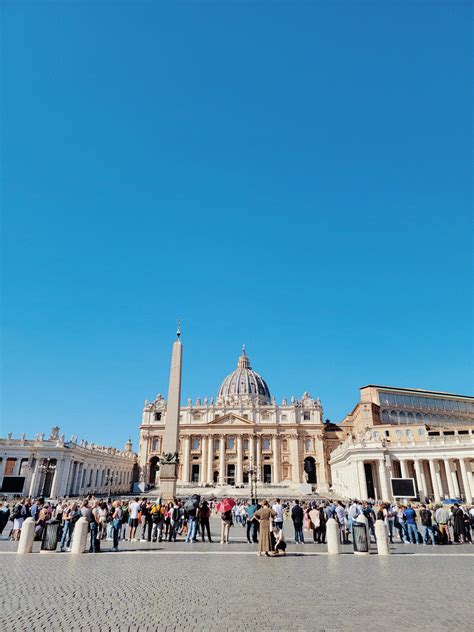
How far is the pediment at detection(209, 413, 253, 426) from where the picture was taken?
8106cm

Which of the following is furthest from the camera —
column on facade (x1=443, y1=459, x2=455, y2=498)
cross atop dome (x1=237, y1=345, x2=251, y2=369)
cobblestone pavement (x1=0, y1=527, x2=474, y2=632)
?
cross atop dome (x1=237, y1=345, x2=251, y2=369)

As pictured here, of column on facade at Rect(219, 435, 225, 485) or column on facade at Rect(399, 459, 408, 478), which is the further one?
column on facade at Rect(219, 435, 225, 485)

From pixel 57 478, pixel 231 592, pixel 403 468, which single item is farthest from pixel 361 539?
pixel 57 478

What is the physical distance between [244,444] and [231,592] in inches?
2996

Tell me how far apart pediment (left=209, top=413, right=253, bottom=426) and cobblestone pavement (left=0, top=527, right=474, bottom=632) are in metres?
70.2

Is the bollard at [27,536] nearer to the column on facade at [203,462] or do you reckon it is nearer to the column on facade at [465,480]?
the column on facade at [465,480]

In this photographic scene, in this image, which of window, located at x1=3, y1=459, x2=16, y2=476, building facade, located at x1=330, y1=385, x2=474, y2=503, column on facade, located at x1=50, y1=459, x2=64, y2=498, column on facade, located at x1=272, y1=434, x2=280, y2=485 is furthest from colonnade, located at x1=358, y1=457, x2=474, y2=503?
window, located at x1=3, y1=459, x2=16, y2=476

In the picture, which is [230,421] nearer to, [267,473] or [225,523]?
[267,473]

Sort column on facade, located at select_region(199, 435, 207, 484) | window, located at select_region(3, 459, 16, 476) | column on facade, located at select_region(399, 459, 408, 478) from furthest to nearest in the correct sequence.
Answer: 1. column on facade, located at select_region(199, 435, 207, 484)
2. window, located at select_region(3, 459, 16, 476)
3. column on facade, located at select_region(399, 459, 408, 478)

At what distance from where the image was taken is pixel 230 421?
267ft

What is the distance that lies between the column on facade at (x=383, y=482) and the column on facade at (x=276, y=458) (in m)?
34.8

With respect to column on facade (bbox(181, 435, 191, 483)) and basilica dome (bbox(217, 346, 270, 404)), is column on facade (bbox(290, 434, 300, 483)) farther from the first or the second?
basilica dome (bbox(217, 346, 270, 404))

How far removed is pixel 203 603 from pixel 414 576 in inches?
205

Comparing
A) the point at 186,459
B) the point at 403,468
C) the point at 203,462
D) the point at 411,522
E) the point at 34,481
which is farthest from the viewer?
the point at 186,459
